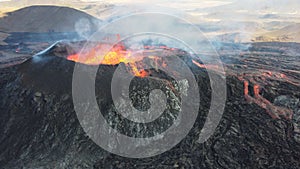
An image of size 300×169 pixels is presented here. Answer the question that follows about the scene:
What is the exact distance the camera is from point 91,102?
18156mm

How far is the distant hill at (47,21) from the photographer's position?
286ft

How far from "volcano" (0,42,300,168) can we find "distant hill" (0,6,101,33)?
68.1 m

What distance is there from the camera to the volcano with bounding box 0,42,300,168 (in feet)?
50.4

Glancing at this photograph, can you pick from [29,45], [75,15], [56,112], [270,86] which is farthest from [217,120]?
[75,15]

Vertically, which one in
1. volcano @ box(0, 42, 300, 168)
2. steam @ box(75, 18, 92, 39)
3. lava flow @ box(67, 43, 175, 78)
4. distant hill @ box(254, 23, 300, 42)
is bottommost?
volcano @ box(0, 42, 300, 168)

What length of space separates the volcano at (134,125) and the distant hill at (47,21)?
68118 millimetres

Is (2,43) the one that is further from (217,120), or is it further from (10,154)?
(217,120)

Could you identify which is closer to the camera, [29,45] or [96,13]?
[29,45]

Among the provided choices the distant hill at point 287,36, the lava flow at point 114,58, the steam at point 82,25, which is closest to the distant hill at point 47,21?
the steam at point 82,25

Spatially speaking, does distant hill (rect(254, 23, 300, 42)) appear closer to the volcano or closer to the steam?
the volcano

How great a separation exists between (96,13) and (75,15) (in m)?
34.3

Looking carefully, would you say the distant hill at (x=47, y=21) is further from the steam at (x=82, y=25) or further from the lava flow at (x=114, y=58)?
the lava flow at (x=114, y=58)

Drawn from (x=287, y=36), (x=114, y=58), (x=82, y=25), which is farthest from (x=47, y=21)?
(x=114, y=58)

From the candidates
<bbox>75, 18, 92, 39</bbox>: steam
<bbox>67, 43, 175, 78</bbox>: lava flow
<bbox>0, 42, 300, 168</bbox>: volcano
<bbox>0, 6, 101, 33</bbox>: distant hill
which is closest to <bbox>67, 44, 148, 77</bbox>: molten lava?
<bbox>67, 43, 175, 78</bbox>: lava flow
